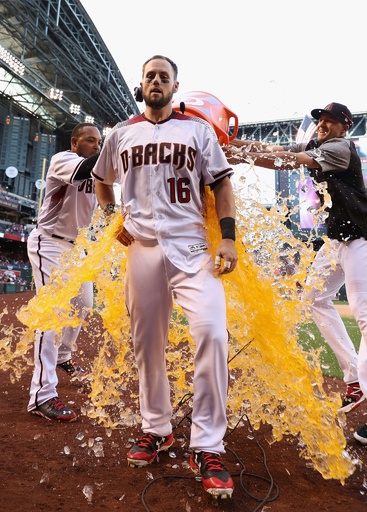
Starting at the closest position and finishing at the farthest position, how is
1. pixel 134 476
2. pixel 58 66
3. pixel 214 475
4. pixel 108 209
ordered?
pixel 214 475 < pixel 134 476 < pixel 108 209 < pixel 58 66

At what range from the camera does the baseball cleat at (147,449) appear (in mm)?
2104

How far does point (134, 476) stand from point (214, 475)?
44 centimetres

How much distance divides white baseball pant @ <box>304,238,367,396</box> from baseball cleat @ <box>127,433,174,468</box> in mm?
1387

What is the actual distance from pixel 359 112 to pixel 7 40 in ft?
106

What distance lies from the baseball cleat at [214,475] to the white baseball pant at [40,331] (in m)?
1.45

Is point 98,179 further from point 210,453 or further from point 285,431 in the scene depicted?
point 285,431

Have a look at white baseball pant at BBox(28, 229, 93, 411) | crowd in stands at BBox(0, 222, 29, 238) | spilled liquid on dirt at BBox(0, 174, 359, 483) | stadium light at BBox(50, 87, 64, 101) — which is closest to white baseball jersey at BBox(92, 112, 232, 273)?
spilled liquid on dirt at BBox(0, 174, 359, 483)

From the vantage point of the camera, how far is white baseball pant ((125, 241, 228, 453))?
6.35ft

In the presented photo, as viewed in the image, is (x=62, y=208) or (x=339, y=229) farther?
(x=62, y=208)

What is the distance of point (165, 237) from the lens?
2.14m

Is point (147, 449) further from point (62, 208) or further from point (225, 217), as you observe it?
point (62, 208)

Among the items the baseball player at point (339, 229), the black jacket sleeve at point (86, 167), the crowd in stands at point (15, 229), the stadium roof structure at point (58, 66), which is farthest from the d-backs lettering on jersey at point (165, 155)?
the crowd in stands at point (15, 229)

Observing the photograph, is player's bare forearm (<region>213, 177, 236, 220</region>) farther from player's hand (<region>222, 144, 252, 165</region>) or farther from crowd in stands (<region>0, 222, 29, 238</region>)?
crowd in stands (<region>0, 222, 29, 238</region>)

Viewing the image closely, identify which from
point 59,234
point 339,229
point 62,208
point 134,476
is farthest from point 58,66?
point 134,476
